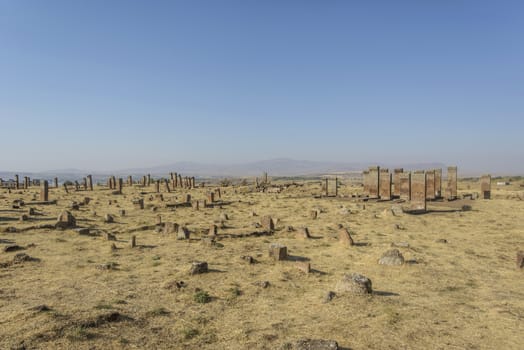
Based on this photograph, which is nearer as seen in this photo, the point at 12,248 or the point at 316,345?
the point at 316,345

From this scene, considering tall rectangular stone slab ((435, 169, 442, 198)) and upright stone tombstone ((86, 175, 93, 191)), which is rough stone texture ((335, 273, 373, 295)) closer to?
tall rectangular stone slab ((435, 169, 442, 198))

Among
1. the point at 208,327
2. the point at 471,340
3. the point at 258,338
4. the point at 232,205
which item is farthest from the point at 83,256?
the point at 232,205

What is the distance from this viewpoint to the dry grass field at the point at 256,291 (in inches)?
254

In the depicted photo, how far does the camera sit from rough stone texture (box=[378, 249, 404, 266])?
11.3 meters

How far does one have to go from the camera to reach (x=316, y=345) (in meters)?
5.80

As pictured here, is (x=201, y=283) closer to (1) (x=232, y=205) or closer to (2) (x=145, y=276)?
(2) (x=145, y=276)

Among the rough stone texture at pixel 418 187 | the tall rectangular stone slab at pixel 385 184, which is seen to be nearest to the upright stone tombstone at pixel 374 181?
the tall rectangular stone slab at pixel 385 184

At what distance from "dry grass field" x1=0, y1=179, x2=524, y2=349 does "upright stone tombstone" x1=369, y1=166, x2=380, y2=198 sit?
1240 cm

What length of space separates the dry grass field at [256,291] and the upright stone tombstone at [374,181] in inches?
488

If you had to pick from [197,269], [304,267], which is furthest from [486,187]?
[197,269]

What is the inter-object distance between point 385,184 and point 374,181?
4.02ft

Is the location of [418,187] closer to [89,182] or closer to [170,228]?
[170,228]

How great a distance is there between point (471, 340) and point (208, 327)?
4.71 metres

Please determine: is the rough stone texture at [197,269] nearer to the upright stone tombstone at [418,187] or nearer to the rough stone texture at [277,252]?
the rough stone texture at [277,252]
